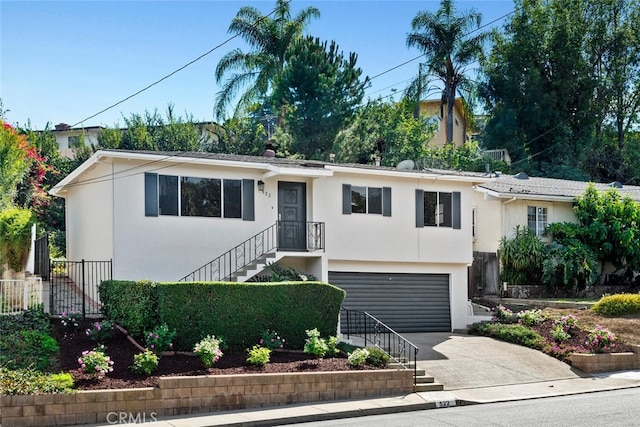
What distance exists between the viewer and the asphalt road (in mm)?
13453

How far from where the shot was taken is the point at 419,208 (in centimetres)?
2488

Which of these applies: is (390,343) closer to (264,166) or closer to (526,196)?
(264,166)

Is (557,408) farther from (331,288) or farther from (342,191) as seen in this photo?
(342,191)

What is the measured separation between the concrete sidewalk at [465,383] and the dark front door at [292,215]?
177 inches

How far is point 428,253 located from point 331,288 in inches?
277

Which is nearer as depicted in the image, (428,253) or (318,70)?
(428,253)

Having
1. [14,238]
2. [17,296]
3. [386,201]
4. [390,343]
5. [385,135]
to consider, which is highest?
[385,135]

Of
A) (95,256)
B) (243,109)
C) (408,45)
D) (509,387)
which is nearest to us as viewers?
(509,387)

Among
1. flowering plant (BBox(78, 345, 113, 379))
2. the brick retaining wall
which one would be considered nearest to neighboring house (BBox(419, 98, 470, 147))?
the brick retaining wall

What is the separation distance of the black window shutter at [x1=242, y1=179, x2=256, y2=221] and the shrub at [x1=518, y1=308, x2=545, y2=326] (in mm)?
8845

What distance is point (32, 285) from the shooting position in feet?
61.4

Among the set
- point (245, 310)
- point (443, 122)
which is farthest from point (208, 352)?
point (443, 122)

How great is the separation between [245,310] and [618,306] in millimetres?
12733

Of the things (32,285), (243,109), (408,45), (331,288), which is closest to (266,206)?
(331,288)
